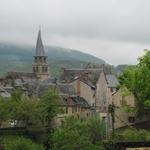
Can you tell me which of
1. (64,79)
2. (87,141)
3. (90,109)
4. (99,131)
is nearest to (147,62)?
(99,131)

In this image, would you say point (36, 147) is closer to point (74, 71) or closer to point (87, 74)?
point (87, 74)

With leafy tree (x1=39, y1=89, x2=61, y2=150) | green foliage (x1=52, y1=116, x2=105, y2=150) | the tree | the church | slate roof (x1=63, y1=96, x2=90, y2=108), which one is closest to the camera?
green foliage (x1=52, y1=116, x2=105, y2=150)

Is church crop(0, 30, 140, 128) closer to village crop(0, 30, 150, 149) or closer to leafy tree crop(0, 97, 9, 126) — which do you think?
village crop(0, 30, 150, 149)

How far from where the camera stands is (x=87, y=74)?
125000 mm

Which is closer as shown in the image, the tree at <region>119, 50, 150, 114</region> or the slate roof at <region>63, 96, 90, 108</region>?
the tree at <region>119, 50, 150, 114</region>

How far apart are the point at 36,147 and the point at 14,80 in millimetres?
62798

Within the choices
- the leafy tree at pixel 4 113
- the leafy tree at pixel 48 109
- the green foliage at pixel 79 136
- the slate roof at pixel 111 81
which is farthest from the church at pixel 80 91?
the green foliage at pixel 79 136

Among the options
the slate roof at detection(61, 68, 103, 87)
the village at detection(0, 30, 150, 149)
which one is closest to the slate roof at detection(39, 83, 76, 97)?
the village at detection(0, 30, 150, 149)

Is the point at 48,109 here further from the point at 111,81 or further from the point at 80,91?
the point at 111,81

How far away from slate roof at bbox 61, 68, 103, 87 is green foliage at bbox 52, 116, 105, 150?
42773 millimetres

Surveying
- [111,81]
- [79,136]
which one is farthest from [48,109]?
[111,81]

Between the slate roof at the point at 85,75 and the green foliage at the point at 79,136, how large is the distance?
42.8 m

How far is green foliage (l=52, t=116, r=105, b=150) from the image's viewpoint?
219 ft

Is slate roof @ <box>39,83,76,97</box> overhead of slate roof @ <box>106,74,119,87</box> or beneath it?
beneath
